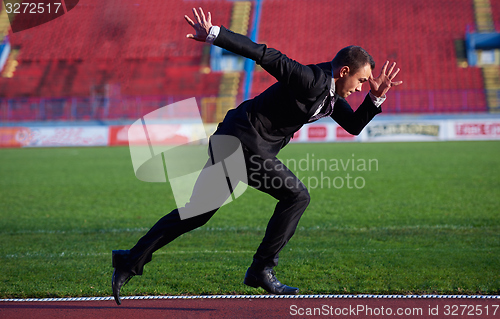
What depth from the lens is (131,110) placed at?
2747 centimetres

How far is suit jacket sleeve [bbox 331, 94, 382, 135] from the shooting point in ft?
12.6

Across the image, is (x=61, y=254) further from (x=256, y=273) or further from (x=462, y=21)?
(x=462, y=21)

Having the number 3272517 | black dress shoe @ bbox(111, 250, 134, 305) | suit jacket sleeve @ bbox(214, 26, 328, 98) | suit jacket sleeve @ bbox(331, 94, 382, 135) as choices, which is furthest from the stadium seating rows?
suit jacket sleeve @ bbox(214, 26, 328, 98)

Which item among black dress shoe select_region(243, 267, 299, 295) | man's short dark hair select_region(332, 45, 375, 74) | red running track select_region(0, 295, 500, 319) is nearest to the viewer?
man's short dark hair select_region(332, 45, 375, 74)

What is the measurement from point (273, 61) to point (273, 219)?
121cm

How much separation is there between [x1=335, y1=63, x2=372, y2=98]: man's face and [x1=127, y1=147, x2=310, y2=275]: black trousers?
689 millimetres

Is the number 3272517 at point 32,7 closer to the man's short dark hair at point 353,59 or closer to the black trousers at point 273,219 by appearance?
the black trousers at point 273,219

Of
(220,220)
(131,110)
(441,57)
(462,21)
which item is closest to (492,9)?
(462,21)

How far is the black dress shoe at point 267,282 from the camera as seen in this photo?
12.2ft

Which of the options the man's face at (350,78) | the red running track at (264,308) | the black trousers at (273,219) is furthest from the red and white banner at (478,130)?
the black trousers at (273,219)

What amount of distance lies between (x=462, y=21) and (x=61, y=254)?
121 feet

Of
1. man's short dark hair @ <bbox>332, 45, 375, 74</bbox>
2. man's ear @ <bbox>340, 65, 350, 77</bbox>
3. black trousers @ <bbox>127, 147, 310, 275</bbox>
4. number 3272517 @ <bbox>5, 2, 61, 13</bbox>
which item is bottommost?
black trousers @ <bbox>127, 147, 310, 275</bbox>

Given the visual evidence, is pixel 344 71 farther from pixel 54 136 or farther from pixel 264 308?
pixel 54 136

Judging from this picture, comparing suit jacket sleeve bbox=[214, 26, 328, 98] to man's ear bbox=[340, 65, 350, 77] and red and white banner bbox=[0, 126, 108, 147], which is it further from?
red and white banner bbox=[0, 126, 108, 147]
